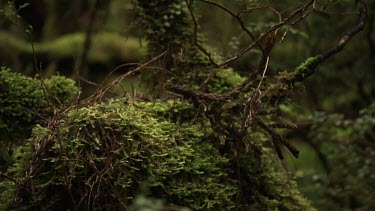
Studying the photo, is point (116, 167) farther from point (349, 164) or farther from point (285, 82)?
point (349, 164)

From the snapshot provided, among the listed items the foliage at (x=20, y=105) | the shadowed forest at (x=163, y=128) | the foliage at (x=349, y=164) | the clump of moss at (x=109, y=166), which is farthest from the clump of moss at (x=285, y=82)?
the foliage at (x=349, y=164)

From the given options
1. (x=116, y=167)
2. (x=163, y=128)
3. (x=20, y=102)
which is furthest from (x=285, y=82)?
(x=20, y=102)

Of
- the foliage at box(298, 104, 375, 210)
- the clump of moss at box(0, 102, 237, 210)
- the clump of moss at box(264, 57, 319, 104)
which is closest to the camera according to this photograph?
the clump of moss at box(0, 102, 237, 210)

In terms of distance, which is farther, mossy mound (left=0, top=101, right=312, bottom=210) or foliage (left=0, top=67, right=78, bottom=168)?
foliage (left=0, top=67, right=78, bottom=168)

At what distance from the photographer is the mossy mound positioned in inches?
95.7

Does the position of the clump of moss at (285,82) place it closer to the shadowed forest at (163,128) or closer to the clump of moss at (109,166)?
the shadowed forest at (163,128)

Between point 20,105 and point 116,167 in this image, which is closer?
point 116,167

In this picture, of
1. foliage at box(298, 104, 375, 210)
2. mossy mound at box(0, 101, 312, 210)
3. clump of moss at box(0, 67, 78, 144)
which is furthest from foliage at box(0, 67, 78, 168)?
foliage at box(298, 104, 375, 210)

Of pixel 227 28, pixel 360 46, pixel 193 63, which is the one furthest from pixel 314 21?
pixel 193 63

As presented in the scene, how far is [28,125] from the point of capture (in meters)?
3.08

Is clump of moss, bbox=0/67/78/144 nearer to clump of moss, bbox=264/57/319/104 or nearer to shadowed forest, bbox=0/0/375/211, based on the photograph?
shadowed forest, bbox=0/0/375/211

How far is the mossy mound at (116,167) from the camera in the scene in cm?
243

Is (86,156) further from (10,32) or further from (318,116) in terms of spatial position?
(10,32)

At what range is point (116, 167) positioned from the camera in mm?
2443
